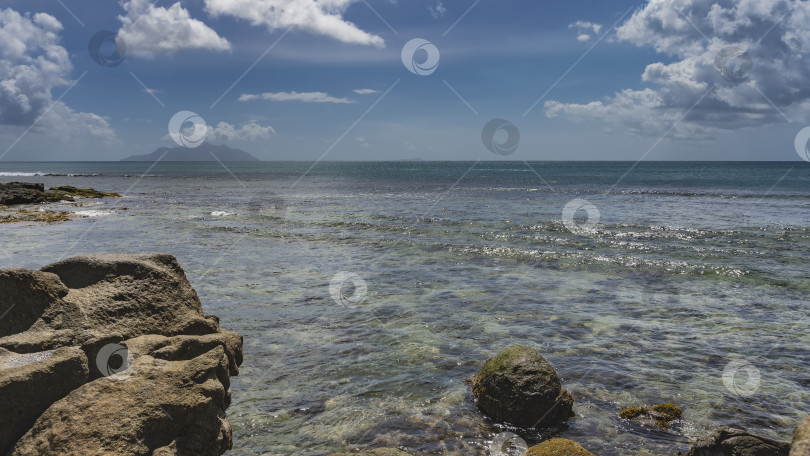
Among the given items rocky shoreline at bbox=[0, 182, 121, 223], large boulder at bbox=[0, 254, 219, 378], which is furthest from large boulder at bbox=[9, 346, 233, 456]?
rocky shoreline at bbox=[0, 182, 121, 223]

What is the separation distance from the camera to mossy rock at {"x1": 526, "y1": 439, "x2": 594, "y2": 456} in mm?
6039

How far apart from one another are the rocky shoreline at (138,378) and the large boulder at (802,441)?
12mm

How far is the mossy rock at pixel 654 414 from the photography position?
25.6ft

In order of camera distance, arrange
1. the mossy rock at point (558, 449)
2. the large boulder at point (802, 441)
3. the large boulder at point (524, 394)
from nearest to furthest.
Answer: the large boulder at point (802, 441)
the mossy rock at point (558, 449)
the large boulder at point (524, 394)

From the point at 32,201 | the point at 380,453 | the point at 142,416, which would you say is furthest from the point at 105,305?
the point at 32,201

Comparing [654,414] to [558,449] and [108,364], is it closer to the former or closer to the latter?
[558,449]

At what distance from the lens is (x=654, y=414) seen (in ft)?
26.1

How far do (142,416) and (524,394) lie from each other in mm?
5117

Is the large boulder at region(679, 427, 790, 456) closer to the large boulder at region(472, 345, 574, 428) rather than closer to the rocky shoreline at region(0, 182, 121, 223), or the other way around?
the large boulder at region(472, 345, 574, 428)

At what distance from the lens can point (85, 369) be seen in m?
5.85

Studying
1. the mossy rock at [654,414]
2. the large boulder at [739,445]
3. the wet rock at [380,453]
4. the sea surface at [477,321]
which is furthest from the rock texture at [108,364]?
the mossy rock at [654,414]

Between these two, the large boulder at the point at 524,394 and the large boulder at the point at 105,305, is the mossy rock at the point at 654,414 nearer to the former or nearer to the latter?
the large boulder at the point at 524,394

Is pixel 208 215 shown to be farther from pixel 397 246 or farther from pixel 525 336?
pixel 525 336

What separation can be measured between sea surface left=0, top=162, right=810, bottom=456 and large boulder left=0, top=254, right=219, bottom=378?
6.20ft
